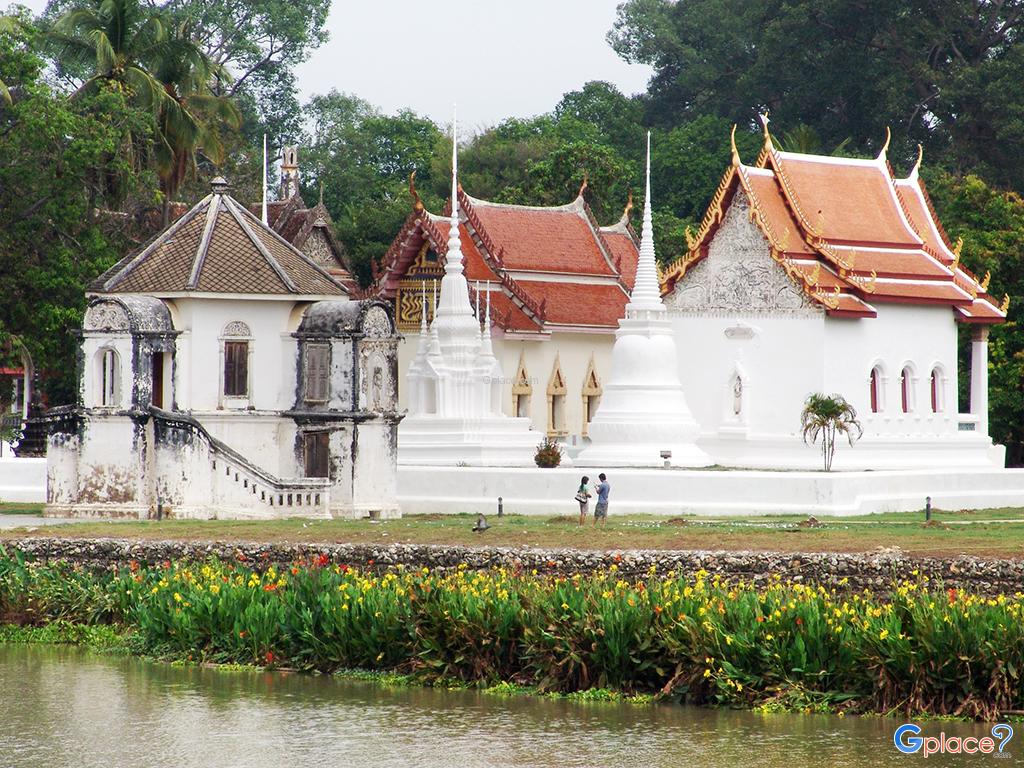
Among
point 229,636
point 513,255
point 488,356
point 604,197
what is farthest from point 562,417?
point 229,636

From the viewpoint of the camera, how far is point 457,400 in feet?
137

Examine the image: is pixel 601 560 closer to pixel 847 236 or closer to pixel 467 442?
pixel 467 442

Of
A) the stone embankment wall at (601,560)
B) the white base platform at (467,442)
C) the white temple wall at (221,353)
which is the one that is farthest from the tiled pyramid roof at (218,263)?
the stone embankment wall at (601,560)

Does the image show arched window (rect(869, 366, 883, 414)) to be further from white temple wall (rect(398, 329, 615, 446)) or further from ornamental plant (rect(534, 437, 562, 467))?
white temple wall (rect(398, 329, 615, 446))

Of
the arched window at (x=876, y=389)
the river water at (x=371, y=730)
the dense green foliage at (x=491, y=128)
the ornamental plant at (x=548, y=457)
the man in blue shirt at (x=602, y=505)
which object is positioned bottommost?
the river water at (x=371, y=730)

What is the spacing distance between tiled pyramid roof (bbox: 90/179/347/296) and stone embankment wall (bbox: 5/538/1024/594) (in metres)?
8.54

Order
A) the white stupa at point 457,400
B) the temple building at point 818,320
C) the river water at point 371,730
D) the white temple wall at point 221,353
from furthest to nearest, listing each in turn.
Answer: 1. the temple building at point 818,320
2. the white stupa at point 457,400
3. the white temple wall at point 221,353
4. the river water at point 371,730

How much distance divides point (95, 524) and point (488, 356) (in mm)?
14488

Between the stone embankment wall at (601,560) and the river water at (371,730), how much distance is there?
2.83 metres

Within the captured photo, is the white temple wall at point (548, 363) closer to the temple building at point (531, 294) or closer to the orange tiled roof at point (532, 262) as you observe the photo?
the temple building at point (531, 294)

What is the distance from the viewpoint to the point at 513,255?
166 ft

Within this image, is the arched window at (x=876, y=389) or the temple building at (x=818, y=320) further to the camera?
the arched window at (x=876, y=389)

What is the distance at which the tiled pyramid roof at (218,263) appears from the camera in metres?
33.1

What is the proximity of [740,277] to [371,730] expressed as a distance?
1013 inches
